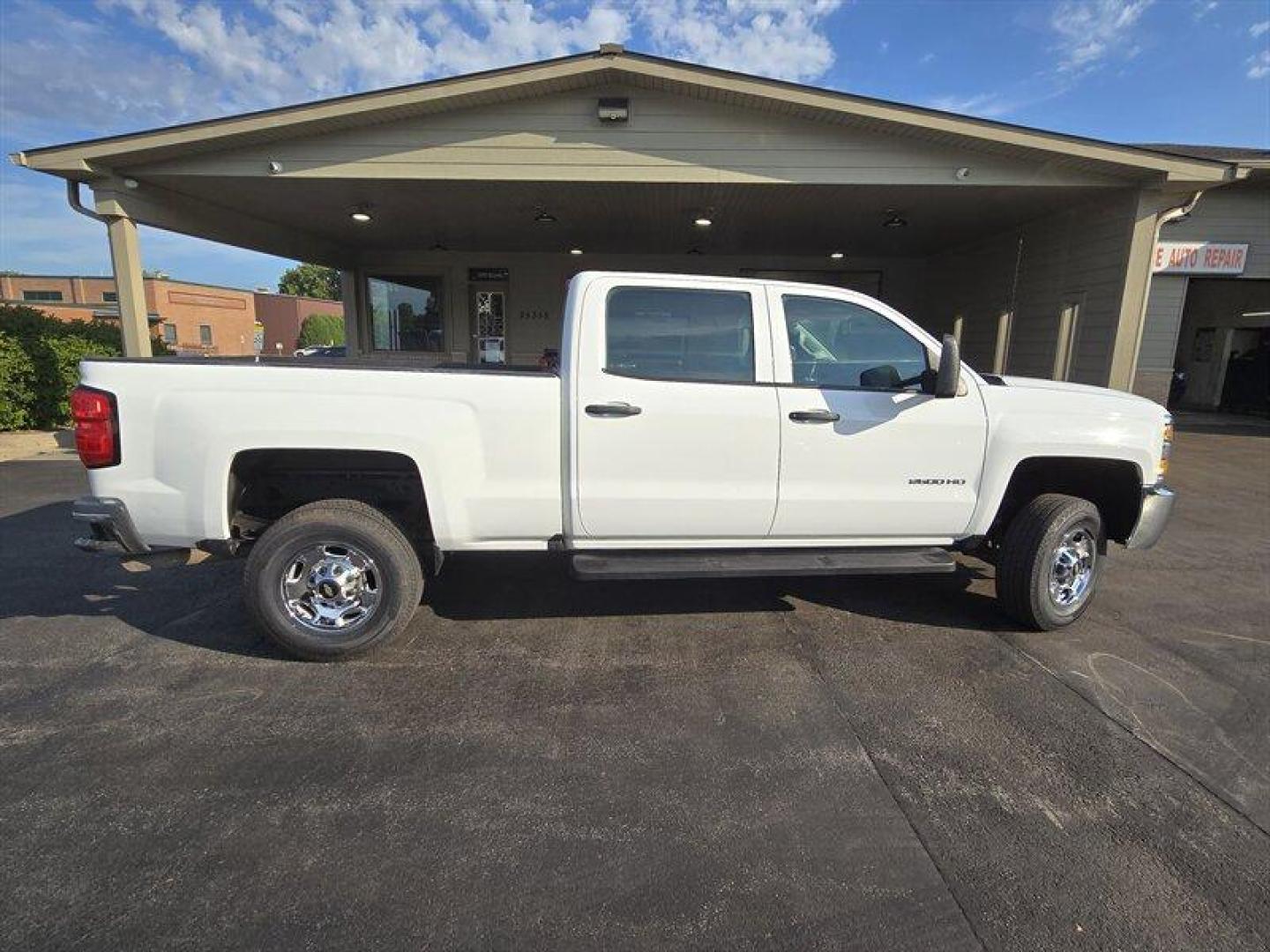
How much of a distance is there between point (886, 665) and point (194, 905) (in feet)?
10.6

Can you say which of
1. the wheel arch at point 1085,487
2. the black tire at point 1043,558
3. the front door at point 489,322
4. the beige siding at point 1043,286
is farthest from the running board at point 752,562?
the front door at point 489,322

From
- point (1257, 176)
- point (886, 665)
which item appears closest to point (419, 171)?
point (886, 665)

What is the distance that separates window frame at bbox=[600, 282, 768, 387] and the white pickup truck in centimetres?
1

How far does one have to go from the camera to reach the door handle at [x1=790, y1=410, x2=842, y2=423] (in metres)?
3.73

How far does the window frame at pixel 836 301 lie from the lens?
3818 millimetres

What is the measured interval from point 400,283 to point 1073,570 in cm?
1385

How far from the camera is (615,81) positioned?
768cm

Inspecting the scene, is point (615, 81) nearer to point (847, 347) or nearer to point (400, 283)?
point (847, 347)

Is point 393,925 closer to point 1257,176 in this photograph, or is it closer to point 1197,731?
point 1197,731

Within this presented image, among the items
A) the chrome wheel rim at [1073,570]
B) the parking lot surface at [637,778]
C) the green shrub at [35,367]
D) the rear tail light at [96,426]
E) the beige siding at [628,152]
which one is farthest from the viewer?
the green shrub at [35,367]

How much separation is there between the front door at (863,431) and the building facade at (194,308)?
156 feet

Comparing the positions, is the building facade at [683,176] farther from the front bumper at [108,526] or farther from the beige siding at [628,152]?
the front bumper at [108,526]

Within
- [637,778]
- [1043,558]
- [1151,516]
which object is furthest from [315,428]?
[1151,516]

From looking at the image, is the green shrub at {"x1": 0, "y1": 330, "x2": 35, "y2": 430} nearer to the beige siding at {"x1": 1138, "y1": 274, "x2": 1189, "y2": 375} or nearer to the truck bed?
the truck bed
